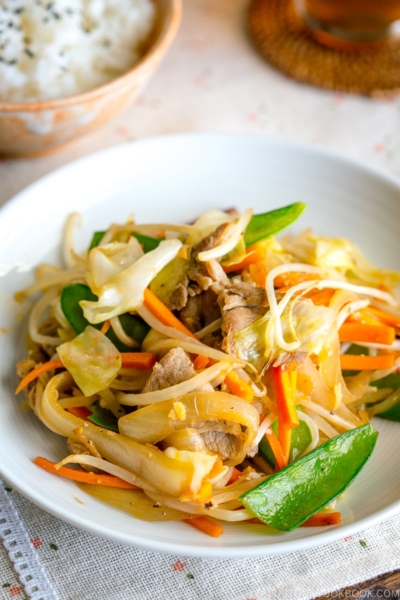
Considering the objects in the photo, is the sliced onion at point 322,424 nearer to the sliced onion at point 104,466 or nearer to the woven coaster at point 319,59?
the sliced onion at point 104,466

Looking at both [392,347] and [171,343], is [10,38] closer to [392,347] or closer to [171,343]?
[171,343]

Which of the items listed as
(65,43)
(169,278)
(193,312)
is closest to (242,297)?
(193,312)

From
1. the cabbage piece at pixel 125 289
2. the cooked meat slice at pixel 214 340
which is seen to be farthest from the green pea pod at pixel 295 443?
the cabbage piece at pixel 125 289

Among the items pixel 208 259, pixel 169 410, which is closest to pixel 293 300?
pixel 208 259

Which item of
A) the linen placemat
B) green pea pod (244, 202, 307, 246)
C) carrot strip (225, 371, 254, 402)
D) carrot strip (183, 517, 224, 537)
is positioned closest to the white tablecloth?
the linen placemat

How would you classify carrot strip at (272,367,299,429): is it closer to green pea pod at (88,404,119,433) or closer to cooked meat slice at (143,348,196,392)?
cooked meat slice at (143,348,196,392)

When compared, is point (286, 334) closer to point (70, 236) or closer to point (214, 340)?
point (214, 340)

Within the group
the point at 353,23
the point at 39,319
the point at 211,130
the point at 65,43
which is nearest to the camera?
the point at 39,319
